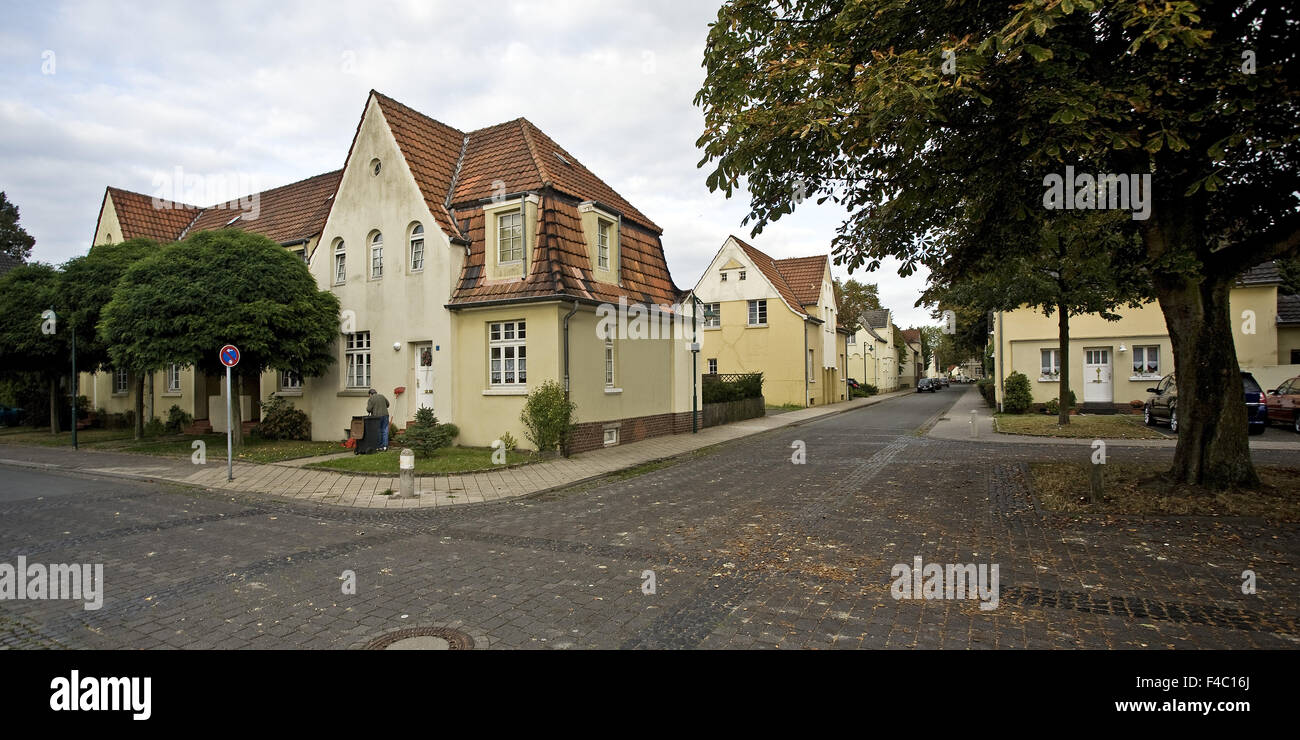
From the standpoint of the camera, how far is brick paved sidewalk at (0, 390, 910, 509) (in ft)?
35.2

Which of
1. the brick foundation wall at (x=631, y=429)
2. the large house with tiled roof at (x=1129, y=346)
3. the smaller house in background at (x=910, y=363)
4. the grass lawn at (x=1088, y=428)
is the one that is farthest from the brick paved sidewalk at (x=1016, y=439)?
the smaller house in background at (x=910, y=363)

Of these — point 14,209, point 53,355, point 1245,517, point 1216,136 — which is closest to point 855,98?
point 1216,136

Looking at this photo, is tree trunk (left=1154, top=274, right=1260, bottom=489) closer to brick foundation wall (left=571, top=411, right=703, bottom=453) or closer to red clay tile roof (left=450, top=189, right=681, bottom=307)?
red clay tile roof (left=450, top=189, right=681, bottom=307)

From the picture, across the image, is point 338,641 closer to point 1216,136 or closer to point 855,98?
point 855,98

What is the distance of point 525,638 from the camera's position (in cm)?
448

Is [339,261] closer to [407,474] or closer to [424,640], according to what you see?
[407,474]

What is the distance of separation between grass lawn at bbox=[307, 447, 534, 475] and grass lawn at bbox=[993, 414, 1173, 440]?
1533 cm

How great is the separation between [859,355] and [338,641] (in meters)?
56.3

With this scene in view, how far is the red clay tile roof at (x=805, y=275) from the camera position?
37156 millimetres

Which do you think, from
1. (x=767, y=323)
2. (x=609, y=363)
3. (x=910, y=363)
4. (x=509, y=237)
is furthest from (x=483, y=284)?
(x=910, y=363)

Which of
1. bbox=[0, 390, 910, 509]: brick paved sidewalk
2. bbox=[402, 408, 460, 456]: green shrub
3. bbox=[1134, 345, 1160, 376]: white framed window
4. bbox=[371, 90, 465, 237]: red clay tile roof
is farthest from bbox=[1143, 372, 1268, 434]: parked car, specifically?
bbox=[371, 90, 465, 237]: red clay tile roof

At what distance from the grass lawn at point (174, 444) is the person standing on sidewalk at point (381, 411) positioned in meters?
1.56

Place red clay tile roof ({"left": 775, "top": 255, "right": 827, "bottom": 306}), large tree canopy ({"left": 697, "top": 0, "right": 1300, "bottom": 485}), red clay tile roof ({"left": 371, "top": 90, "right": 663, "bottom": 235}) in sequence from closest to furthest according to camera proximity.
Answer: large tree canopy ({"left": 697, "top": 0, "right": 1300, "bottom": 485}) → red clay tile roof ({"left": 371, "top": 90, "right": 663, "bottom": 235}) → red clay tile roof ({"left": 775, "top": 255, "right": 827, "bottom": 306})

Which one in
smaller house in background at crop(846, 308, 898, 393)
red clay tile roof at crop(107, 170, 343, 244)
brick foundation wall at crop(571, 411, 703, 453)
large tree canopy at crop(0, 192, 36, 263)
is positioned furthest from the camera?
smaller house in background at crop(846, 308, 898, 393)
